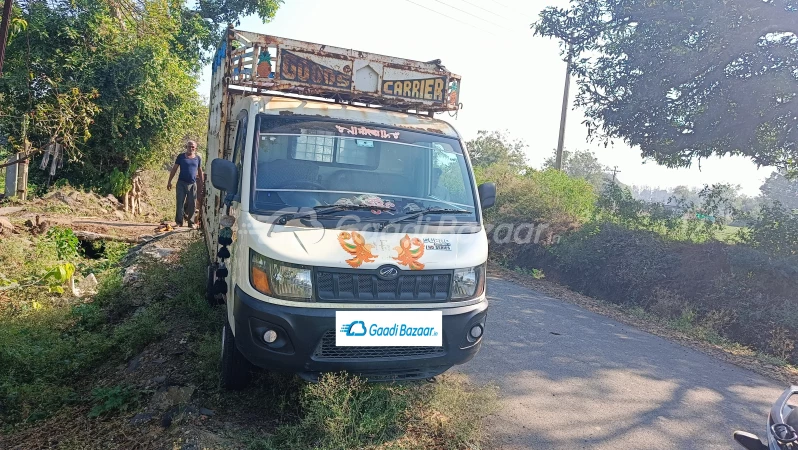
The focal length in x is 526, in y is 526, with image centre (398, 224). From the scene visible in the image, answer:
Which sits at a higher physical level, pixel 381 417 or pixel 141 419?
pixel 381 417

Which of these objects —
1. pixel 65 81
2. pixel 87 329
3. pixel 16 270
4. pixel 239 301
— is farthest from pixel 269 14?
pixel 239 301

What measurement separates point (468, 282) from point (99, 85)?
1059 cm

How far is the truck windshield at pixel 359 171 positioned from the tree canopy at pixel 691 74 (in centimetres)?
778

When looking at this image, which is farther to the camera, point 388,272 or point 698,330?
point 698,330

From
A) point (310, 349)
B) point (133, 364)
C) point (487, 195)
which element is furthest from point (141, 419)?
point (487, 195)

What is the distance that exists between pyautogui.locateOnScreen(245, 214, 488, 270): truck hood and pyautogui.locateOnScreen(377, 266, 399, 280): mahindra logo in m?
0.03

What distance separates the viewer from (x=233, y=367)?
154 inches

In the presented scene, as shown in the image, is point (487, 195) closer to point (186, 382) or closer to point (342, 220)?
point (342, 220)

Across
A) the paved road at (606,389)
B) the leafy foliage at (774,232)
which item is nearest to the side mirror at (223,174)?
the paved road at (606,389)

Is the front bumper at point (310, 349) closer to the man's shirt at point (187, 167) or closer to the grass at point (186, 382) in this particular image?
the grass at point (186, 382)

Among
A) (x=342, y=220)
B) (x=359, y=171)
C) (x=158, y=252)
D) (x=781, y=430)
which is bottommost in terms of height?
(x=158, y=252)

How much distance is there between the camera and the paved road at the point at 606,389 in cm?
396

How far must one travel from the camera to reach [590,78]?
11.5 m

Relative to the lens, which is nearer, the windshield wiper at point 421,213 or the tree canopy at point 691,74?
the windshield wiper at point 421,213
